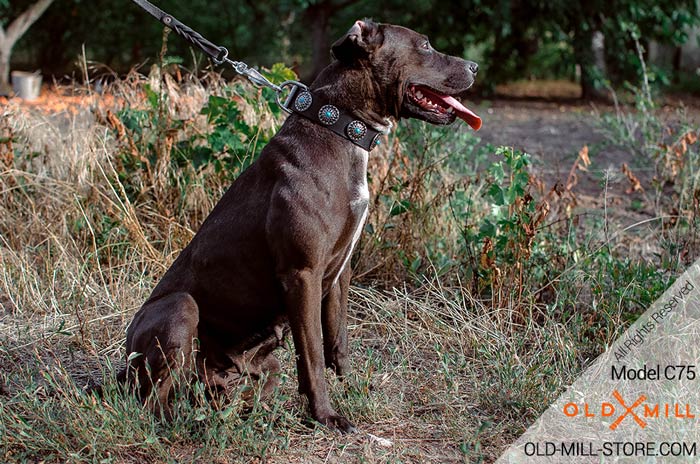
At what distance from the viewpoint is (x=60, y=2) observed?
1406 centimetres

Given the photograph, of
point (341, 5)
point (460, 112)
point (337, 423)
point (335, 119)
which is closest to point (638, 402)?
point (337, 423)

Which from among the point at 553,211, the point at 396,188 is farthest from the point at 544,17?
the point at 396,188

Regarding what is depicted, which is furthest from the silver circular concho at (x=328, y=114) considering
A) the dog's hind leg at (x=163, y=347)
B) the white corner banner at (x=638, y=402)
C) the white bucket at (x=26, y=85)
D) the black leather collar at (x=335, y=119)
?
the white bucket at (x=26, y=85)

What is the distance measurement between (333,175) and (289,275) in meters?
0.38

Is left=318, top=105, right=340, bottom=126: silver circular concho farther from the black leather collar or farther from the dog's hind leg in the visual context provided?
the dog's hind leg

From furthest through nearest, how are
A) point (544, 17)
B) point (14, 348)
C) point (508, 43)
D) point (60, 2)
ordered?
point (60, 2)
point (508, 43)
point (544, 17)
point (14, 348)

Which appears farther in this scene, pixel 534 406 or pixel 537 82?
pixel 537 82

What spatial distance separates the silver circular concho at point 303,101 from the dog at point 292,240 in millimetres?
35

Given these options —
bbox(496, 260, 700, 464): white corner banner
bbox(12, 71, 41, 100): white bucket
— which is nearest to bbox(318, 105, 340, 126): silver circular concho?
bbox(496, 260, 700, 464): white corner banner

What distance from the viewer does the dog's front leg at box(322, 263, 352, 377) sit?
11.6ft

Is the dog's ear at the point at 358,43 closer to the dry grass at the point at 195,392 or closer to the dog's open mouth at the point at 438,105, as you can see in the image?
the dog's open mouth at the point at 438,105

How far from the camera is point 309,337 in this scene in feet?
10.4

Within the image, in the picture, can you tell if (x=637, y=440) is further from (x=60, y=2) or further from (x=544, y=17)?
(x=60, y=2)

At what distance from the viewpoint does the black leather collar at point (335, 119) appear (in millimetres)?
3232
